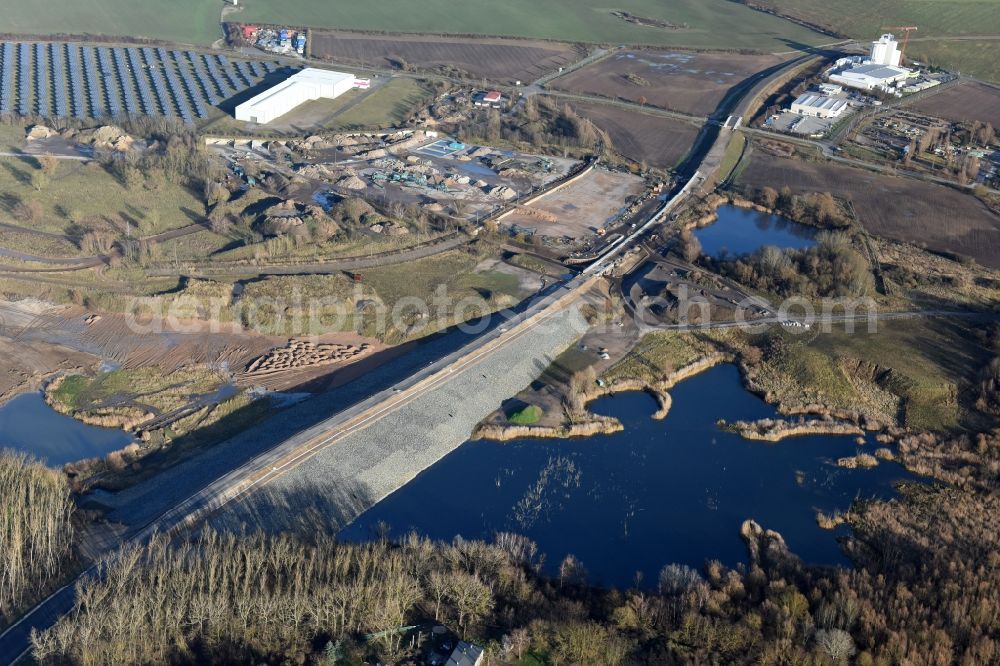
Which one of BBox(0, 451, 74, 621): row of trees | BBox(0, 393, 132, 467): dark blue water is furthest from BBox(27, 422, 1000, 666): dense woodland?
BBox(0, 393, 132, 467): dark blue water

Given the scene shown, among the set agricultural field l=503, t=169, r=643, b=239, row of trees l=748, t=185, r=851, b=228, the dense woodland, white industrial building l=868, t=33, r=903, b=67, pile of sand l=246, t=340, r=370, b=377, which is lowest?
pile of sand l=246, t=340, r=370, b=377

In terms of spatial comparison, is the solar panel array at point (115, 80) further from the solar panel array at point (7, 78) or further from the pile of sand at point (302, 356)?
the pile of sand at point (302, 356)

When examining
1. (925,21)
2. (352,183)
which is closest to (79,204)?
(352,183)

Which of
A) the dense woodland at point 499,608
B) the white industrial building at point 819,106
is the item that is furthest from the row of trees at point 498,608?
the white industrial building at point 819,106

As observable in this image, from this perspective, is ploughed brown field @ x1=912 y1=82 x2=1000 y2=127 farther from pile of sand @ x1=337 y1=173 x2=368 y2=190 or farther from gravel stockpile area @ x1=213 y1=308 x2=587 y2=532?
gravel stockpile area @ x1=213 y1=308 x2=587 y2=532

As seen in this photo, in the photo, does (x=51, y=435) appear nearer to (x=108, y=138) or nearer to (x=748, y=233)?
(x=108, y=138)

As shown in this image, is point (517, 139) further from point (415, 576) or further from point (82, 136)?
point (415, 576)

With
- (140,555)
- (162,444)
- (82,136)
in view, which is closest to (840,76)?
(82,136)
